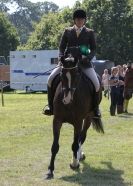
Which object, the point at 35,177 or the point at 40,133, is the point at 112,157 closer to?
the point at 35,177

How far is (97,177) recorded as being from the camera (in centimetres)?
925

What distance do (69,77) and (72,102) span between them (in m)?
0.58

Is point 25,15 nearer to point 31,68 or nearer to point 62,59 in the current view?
point 31,68

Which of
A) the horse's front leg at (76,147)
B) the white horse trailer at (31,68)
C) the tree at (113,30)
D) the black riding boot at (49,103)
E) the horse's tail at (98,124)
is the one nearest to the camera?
the horse's front leg at (76,147)

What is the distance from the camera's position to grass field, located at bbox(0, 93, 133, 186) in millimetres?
8953

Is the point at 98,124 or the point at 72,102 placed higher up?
the point at 72,102

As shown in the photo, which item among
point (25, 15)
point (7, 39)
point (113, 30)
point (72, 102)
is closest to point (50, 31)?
point (7, 39)

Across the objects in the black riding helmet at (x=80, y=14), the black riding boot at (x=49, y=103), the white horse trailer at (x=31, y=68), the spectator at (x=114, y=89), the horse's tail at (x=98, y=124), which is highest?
the black riding helmet at (x=80, y=14)

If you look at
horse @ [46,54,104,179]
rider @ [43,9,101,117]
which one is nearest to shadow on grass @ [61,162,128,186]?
horse @ [46,54,104,179]

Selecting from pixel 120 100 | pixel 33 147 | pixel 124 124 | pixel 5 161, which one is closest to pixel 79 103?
pixel 5 161

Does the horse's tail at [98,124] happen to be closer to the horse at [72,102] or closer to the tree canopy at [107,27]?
the horse at [72,102]

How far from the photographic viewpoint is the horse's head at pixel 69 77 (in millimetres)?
8953

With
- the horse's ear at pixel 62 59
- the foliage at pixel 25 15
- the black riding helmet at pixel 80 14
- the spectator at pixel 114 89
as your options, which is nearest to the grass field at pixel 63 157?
the horse's ear at pixel 62 59

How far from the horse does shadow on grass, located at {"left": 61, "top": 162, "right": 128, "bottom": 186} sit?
0.99ft
